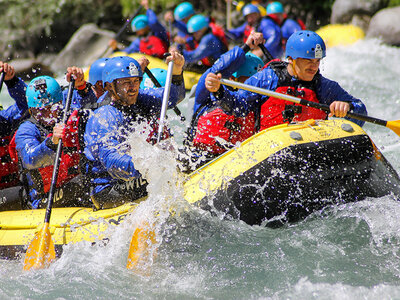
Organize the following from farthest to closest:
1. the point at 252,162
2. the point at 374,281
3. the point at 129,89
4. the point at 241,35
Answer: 1. the point at 241,35
2. the point at 129,89
3. the point at 252,162
4. the point at 374,281

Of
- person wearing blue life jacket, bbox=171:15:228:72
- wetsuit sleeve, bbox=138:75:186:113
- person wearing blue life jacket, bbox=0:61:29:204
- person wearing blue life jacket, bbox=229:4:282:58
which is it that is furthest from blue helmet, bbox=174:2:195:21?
wetsuit sleeve, bbox=138:75:186:113

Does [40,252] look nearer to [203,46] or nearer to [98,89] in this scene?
[98,89]

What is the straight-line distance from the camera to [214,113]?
16.2 ft

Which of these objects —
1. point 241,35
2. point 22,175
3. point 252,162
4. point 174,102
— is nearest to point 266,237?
point 252,162

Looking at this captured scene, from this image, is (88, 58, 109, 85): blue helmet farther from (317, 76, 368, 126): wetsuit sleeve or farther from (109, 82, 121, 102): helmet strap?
(317, 76, 368, 126): wetsuit sleeve

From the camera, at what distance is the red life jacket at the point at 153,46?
1120 centimetres

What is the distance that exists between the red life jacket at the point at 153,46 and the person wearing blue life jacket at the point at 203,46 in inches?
45.1

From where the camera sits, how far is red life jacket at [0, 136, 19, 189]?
199 inches

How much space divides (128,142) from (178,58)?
1.13 metres

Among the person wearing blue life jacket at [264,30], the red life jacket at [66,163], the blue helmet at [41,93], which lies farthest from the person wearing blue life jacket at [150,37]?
the red life jacket at [66,163]

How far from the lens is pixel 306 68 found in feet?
15.3

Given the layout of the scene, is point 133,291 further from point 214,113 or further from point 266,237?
point 214,113

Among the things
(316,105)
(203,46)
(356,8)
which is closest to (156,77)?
(316,105)

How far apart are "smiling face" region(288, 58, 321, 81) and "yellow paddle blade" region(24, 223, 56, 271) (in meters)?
2.53
